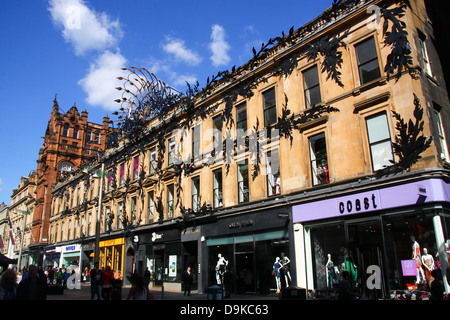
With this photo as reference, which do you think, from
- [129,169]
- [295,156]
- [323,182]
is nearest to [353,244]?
[323,182]

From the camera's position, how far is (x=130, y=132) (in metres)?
31.6

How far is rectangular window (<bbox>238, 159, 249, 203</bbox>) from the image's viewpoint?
19.7 m

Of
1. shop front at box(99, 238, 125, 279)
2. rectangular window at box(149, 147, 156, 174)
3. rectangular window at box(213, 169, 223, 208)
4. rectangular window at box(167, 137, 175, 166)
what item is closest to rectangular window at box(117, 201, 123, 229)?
shop front at box(99, 238, 125, 279)

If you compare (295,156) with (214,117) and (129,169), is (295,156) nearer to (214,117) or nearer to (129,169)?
(214,117)

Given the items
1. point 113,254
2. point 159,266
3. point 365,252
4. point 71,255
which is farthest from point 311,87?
point 71,255

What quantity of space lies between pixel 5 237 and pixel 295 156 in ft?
290

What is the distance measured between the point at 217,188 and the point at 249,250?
15.8 feet

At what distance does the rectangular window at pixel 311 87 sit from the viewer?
16.8 metres

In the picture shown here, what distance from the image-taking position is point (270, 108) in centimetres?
1909

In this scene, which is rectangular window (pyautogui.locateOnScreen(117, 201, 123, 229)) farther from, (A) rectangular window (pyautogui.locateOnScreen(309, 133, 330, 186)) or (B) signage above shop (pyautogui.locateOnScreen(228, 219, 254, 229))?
(A) rectangular window (pyautogui.locateOnScreen(309, 133, 330, 186))

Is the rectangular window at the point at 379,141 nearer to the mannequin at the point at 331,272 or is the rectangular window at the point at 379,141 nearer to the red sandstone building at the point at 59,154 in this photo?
the mannequin at the point at 331,272

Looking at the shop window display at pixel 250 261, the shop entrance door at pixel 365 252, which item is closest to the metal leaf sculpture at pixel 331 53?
the shop entrance door at pixel 365 252

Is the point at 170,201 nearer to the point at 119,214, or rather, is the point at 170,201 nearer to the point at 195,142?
the point at 195,142

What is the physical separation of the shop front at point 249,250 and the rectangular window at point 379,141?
16.2ft
